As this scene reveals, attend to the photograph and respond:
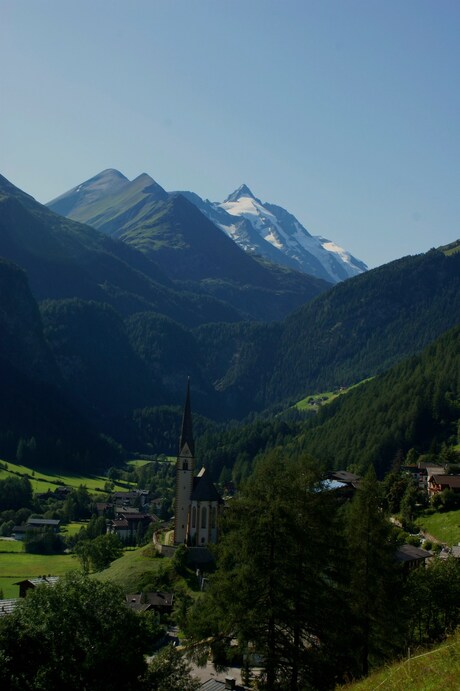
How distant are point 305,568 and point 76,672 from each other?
11.6m

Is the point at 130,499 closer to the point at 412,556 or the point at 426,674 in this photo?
the point at 412,556

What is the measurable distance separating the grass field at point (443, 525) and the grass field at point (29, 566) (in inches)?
2056

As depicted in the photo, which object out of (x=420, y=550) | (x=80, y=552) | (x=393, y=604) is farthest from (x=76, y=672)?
(x=80, y=552)

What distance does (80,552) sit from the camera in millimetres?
→ 117375

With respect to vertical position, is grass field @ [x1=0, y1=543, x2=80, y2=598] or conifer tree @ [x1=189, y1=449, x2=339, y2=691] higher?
conifer tree @ [x1=189, y1=449, x2=339, y2=691]

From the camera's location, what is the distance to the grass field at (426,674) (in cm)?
2048

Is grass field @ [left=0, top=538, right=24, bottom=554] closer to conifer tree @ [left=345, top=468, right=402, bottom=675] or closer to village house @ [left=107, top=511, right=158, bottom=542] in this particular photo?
village house @ [left=107, top=511, right=158, bottom=542]

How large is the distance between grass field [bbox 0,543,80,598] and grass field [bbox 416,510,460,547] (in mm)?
52234

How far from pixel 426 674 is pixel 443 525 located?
68.6 meters

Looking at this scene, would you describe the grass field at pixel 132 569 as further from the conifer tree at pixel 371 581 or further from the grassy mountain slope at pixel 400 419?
the grassy mountain slope at pixel 400 419

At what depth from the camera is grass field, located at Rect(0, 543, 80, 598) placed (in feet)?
377

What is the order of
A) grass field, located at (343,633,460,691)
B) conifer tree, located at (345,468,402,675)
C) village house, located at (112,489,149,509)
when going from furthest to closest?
village house, located at (112,489,149,509), conifer tree, located at (345,468,402,675), grass field, located at (343,633,460,691)

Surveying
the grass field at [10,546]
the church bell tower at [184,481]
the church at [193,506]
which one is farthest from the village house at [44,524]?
the church at [193,506]

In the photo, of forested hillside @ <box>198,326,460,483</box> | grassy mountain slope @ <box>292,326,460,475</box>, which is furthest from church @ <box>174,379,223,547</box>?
grassy mountain slope @ <box>292,326,460,475</box>
